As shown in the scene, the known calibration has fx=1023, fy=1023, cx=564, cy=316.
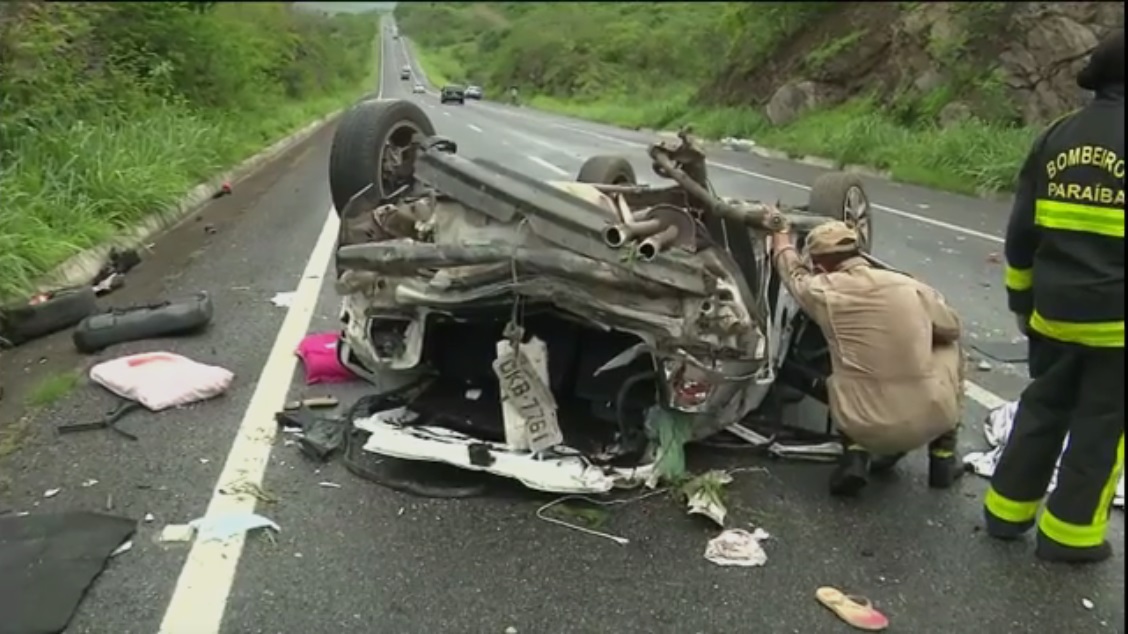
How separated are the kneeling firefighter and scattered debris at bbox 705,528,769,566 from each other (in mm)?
526

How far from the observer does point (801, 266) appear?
389 cm

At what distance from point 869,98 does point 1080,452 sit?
20148mm

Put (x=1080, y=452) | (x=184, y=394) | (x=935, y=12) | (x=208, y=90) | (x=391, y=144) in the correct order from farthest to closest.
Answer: (x=935, y=12) → (x=208, y=90) → (x=391, y=144) → (x=184, y=394) → (x=1080, y=452)

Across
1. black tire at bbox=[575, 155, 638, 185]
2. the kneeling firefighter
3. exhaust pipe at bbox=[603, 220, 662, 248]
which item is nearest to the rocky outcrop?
black tire at bbox=[575, 155, 638, 185]

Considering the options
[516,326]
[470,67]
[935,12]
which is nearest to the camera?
[516,326]

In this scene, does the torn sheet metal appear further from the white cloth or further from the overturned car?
the white cloth

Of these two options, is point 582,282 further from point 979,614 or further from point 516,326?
point 979,614

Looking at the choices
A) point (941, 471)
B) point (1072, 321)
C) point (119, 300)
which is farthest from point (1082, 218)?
point (119, 300)

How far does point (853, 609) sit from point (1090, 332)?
3.77 ft

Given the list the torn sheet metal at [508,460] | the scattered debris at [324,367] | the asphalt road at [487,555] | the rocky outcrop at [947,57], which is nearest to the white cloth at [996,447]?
the asphalt road at [487,555]

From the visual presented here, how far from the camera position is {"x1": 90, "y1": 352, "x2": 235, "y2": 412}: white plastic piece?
15.2 ft

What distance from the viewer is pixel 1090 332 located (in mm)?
3195

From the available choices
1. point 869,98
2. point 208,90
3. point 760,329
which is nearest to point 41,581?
point 760,329

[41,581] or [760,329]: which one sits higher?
[760,329]
